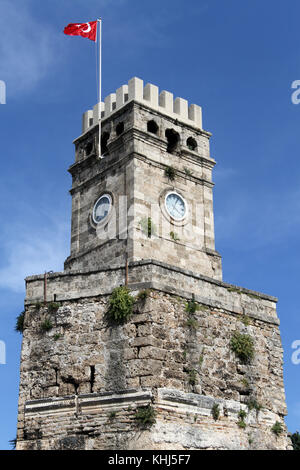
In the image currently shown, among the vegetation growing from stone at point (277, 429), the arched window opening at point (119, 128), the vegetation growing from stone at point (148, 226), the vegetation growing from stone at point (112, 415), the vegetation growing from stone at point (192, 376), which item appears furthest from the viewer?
the arched window opening at point (119, 128)

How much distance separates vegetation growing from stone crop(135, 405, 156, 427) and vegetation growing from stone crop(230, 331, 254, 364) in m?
3.00

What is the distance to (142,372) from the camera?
582 inches

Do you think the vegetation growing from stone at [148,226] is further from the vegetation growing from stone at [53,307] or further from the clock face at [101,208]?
the vegetation growing from stone at [53,307]

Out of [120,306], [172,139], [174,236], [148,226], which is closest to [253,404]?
[120,306]

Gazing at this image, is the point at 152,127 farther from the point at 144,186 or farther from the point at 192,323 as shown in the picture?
the point at 192,323

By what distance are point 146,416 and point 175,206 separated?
39.0ft

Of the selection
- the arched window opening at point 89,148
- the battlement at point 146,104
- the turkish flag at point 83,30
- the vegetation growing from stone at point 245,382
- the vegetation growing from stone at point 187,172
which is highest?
the turkish flag at point 83,30

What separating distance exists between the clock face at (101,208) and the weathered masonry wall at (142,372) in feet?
28.8

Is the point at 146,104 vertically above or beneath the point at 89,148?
above

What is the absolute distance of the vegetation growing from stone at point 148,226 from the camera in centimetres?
2370

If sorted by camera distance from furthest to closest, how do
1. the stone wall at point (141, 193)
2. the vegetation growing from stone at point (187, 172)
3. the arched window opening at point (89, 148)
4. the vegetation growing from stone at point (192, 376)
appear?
the arched window opening at point (89, 148) < the vegetation growing from stone at point (187, 172) < the stone wall at point (141, 193) < the vegetation growing from stone at point (192, 376)

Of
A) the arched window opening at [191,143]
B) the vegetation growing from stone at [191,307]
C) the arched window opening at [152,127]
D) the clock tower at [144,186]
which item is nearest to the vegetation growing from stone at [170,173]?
the clock tower at [144,186]

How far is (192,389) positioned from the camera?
15.3 m

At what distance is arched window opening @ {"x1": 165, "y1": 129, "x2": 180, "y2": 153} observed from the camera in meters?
26.5
